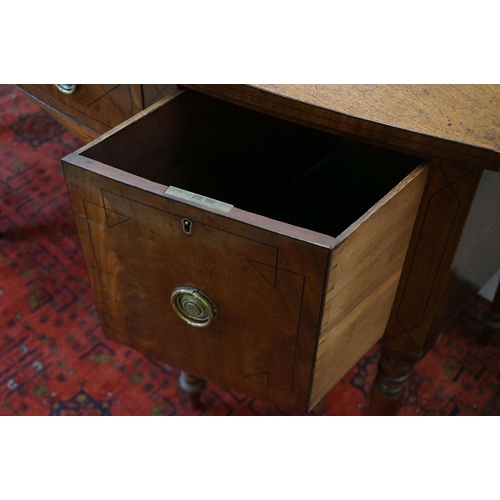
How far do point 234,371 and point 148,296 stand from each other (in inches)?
4.4

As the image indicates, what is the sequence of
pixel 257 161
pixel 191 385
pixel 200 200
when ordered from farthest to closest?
pixel 191 385 < pixel 257 161 < pixel 200 200

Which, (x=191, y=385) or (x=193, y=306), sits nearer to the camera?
(x=193, y=306)

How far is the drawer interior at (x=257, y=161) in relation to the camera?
69 centimetres

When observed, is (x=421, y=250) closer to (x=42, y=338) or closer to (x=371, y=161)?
(x=371, y=161)

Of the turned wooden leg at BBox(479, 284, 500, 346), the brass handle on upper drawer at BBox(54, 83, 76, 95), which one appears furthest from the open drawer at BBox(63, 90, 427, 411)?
the turned wooden leg at BBox(479, 284, 500, 346)

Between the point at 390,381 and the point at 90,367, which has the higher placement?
the point at 390,381

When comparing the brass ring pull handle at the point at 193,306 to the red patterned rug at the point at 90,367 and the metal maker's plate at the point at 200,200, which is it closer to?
the metal maker's plate at the point at 200,200

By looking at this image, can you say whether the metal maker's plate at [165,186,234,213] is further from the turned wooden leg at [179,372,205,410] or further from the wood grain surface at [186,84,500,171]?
the turned wooden leg at [179,372,205,410]

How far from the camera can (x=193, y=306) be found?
0.63 meters

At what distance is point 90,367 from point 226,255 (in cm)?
62

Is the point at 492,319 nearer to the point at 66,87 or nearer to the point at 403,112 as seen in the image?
the point at 403,112


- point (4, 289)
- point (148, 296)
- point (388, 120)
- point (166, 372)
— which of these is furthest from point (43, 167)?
point (388, 120)

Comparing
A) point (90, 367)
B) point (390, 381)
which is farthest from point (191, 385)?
point (390, 381)
